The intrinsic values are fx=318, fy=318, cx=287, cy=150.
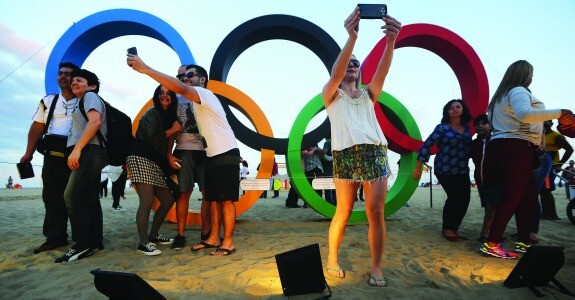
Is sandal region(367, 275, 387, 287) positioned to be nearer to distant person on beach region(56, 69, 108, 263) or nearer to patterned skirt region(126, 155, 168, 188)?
patterned skirt region(126, 155, 168, 188)

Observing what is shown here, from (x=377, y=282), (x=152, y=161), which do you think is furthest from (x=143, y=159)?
(x=377, y=282)

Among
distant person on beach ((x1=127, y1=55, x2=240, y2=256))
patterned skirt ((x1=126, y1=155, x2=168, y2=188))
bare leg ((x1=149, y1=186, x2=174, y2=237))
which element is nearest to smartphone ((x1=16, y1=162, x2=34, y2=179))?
patterned skirt ((x1=126, y1=155, x2=168, y2=188))

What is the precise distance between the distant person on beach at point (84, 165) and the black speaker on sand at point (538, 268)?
3.71m

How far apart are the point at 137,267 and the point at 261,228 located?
2.15m

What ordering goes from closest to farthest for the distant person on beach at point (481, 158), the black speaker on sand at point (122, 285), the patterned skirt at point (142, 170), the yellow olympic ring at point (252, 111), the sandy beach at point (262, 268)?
Answer: the black speaker on sand at point (122, 285)
the sandy beach at point (262, 268)
the patterned skirt at point (142, 170)
the distant person on beach at point (481, 158)
the yellow olympic ring at point (252, 111)

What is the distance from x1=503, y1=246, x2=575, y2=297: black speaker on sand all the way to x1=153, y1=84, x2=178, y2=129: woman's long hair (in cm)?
337

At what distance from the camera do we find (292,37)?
572 cm

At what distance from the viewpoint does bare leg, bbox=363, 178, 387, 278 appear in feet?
7.73

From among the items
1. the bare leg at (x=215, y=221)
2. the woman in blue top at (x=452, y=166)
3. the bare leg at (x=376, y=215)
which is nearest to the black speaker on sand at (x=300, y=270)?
the bare leg at (x=376, y=215)

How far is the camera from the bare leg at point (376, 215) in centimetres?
236

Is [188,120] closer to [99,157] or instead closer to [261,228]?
[99,157]

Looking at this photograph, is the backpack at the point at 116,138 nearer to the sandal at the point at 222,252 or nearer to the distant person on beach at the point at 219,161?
the distant person on beach at the point at 219,161

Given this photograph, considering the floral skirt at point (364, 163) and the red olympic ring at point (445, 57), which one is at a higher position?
the red olympic ring at point (445, 57)

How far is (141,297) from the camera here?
162 centimetres
